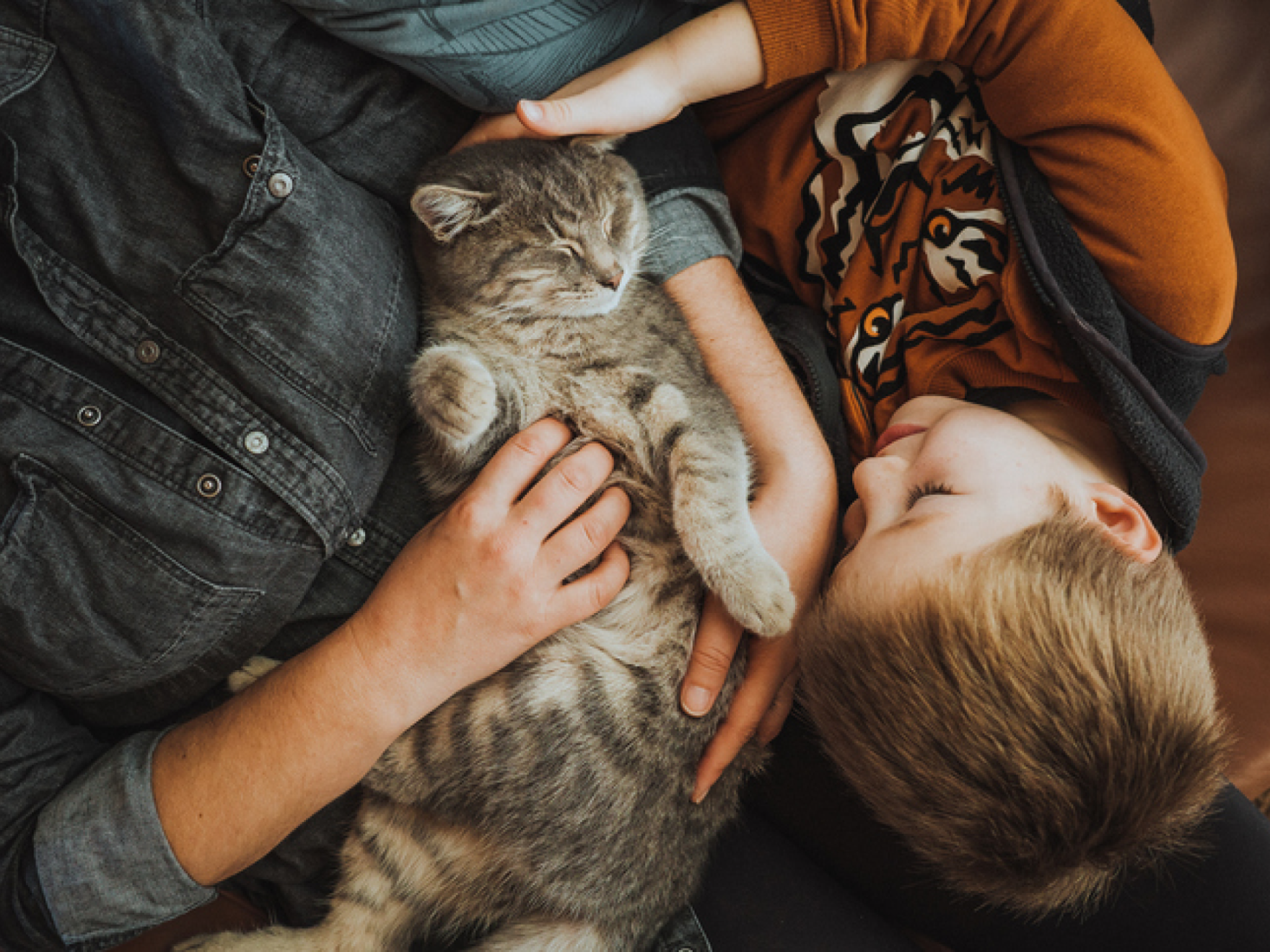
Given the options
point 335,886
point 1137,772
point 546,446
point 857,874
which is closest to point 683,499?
point 546,446

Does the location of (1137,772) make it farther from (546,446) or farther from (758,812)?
(546,446)

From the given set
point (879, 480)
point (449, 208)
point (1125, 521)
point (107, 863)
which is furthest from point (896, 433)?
point (107, 863)

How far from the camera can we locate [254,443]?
1.06 m

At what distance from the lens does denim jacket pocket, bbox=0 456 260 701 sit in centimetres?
100

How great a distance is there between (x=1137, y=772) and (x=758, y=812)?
77cm

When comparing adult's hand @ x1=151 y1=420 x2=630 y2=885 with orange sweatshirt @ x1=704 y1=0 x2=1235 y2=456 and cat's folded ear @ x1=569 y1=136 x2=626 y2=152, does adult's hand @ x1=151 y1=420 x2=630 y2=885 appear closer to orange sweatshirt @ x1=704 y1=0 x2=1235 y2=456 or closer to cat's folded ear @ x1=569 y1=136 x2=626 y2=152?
cat's folded ear @ x1=569 y1=136 x2=626 y2=152

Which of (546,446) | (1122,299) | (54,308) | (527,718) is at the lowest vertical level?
(1122,299)

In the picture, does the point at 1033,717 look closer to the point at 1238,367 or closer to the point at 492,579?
the point at 492,579

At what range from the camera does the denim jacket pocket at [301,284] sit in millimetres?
1035

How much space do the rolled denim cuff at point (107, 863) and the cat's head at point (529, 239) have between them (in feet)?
3.08

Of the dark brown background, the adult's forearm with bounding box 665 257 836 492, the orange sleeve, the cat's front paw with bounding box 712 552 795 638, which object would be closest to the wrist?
the cat's front paw with bounding box 712 552 795 638

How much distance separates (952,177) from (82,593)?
1569mm

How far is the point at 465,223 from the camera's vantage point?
1219 millimetres

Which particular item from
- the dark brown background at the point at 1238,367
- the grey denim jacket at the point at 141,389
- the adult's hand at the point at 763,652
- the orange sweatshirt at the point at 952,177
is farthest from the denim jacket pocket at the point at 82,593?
the dark brown background at the point at 1238,367
